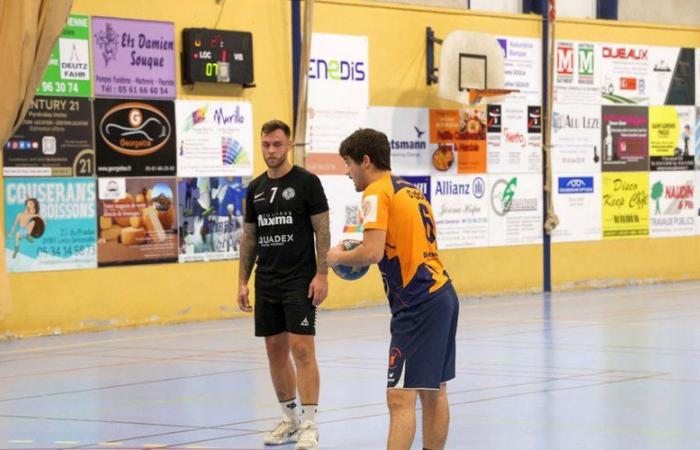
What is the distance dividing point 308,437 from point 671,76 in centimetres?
1715

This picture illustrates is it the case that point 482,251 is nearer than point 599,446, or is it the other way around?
point 599,446

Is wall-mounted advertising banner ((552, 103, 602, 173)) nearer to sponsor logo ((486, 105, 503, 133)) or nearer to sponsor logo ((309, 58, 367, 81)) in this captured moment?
sponsor logo ((486, 105, 503, 133))

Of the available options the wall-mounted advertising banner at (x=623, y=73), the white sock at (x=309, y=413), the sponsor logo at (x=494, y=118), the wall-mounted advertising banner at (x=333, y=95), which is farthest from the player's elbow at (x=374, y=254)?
the wall-mounted advertising banner at (x=623, y=73)

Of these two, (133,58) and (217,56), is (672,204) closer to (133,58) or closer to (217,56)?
(217,56)

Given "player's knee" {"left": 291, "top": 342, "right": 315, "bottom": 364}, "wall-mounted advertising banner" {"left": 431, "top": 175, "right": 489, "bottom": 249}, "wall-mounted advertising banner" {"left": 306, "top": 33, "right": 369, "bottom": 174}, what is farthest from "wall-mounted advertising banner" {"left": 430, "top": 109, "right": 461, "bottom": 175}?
"player's knee" {"left": 291, "top": 342, "right": 315, "bottom": 364}

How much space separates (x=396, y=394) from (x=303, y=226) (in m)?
2.39

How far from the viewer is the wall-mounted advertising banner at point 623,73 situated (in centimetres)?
2370

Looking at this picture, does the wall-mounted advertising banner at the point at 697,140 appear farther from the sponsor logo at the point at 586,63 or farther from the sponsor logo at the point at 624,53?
the sponsor logo at the point at 586,63

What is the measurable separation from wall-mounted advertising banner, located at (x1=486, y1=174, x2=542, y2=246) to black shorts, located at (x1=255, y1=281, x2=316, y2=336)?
12.7 meters

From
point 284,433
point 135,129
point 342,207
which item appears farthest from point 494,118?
point 284,433

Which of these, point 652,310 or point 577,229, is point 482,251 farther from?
point 652,310

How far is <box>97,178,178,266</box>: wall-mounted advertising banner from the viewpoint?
17469mm

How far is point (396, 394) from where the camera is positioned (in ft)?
24.9

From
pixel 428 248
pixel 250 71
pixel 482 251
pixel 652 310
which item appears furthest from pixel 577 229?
pixel 428 248
